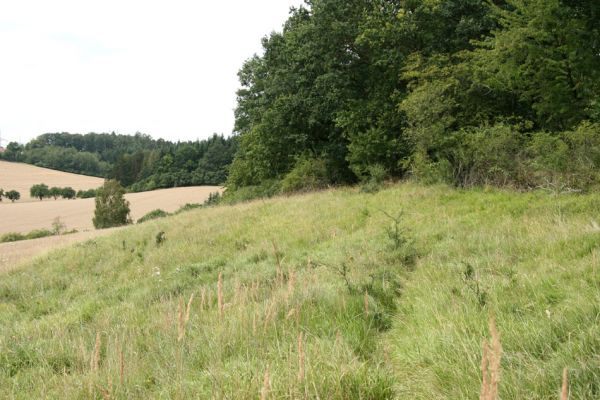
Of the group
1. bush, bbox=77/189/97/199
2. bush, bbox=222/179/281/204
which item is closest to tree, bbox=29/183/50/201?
bush, bbox=77/189/97/199

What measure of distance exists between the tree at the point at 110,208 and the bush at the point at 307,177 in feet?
98.5

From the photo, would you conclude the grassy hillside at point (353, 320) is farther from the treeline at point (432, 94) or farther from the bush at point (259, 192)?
the bush at point (259, 192)

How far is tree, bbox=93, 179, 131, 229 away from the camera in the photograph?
44.8m

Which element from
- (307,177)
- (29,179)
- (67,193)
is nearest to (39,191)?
(67,193)

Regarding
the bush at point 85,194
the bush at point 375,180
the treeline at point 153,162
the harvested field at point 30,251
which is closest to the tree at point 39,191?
the bush at point 85,194

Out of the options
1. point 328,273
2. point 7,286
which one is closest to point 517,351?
point 328,273

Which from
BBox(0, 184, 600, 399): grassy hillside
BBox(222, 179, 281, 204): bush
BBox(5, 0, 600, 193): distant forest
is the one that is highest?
BBox(5, 0, 600, 193): distant forest

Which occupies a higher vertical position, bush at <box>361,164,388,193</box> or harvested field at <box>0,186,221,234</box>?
bush at <box>361,164,388,193</box>

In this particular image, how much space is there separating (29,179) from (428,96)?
4347 inches

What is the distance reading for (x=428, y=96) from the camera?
49.1ft

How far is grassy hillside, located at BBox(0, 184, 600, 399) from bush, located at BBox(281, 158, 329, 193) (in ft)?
44.1

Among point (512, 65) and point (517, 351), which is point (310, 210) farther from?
point (517, 351)

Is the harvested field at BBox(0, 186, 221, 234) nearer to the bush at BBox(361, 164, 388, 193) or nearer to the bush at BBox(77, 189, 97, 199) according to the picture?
the bush at BBox(77, 189, 97, 199)

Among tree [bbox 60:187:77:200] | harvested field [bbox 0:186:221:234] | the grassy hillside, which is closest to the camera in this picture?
the grassy hillside
